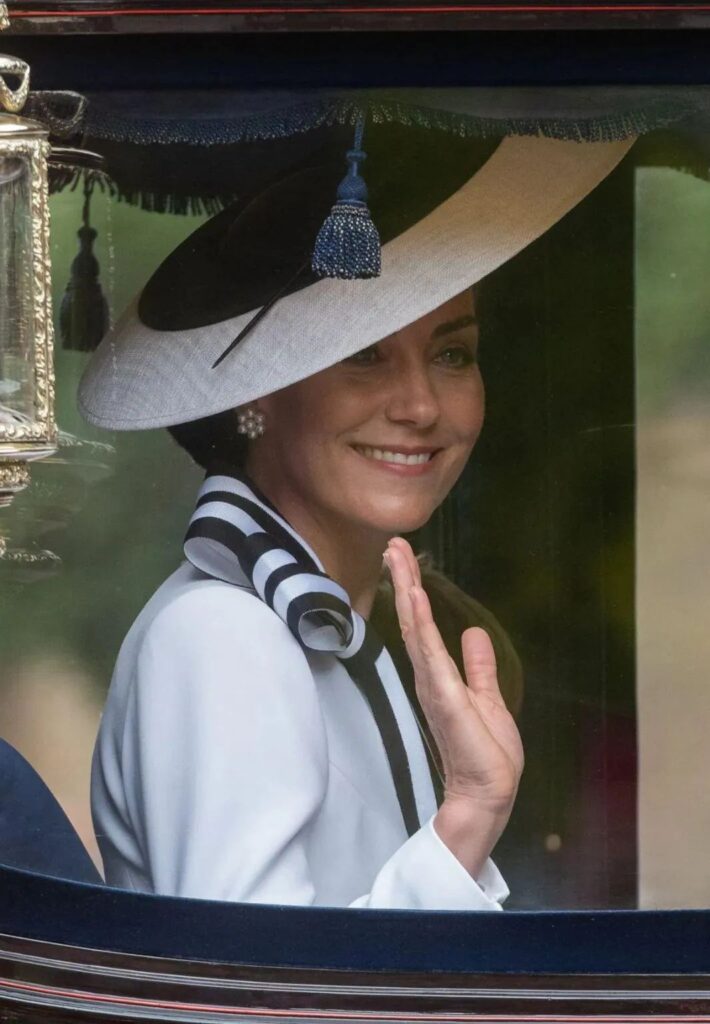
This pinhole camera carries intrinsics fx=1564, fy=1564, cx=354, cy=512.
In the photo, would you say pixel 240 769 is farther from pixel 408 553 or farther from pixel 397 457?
pixel 397 457

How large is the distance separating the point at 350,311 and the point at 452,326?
193 mm

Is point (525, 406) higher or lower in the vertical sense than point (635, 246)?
lower

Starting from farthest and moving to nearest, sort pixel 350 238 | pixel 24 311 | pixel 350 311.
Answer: pixel 350 311
pixel 350 238
pixel 24 311

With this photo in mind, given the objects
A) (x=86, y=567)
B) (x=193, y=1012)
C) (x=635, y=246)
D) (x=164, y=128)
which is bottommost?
(x=193, y=1012)

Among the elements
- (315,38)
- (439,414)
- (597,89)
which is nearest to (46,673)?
(439,414)

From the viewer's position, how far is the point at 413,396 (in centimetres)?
294

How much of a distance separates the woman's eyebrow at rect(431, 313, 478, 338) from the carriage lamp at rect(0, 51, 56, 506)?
71 centimetres

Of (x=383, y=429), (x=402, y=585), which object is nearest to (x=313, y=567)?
(x=402, y=585)

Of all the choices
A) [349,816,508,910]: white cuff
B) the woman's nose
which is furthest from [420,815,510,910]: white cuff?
the woman's nose

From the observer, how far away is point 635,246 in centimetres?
288

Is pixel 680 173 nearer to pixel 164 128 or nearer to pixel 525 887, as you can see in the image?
pixel 164 128

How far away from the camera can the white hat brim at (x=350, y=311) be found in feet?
9.46

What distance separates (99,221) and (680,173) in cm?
108

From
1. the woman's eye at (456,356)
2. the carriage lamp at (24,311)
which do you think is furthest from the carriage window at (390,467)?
the carriage lamp at (24,311)
